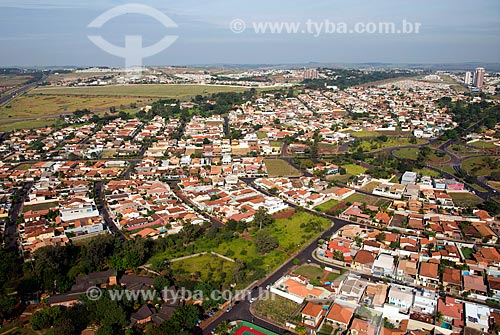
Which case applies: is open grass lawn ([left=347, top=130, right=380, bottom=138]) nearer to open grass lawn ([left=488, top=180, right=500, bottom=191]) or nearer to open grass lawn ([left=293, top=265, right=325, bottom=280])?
open grass lawn ([left=488, top=180, right=500, bottom=191])

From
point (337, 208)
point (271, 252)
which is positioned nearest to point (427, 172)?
point (337, 208)

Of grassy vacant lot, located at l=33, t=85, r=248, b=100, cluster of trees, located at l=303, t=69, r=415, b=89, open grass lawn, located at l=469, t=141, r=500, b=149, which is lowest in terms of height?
open grass lawn, located at l=469, t=141, r=500, b=149

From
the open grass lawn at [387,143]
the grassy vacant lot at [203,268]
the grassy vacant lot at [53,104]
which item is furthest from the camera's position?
the grassy vacant lot at [53,104]

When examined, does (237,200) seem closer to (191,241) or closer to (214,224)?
(214,224)

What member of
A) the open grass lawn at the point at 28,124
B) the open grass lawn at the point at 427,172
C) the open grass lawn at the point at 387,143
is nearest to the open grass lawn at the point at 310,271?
the open grass lawn at the point at 427,172

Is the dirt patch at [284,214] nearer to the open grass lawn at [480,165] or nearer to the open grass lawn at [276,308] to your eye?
the open grass lawn at [276,308]

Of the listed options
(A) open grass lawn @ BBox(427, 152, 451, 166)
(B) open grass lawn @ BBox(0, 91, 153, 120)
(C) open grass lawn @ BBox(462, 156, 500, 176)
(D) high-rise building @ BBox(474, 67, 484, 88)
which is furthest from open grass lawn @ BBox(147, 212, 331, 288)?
(D) high-rise building @ BBox(474, 67, 484, 88)
